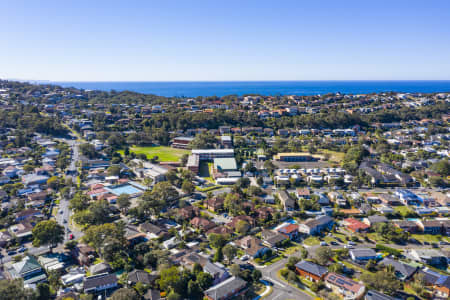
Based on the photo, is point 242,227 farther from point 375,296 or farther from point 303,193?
point 375,296

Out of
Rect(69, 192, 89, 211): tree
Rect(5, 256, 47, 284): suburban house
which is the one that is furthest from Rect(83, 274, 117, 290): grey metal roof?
Rect(69, 192, 89, 211): tree

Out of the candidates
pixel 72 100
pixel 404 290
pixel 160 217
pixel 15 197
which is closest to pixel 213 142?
pixel 160 217

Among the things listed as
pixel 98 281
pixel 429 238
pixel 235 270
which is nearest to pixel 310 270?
pixel 235 270

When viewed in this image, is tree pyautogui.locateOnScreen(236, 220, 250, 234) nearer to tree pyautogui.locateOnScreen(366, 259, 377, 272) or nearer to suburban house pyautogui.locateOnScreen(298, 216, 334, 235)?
suburban house pyautogui.locateOnScreen(298, 216, 334, 235)

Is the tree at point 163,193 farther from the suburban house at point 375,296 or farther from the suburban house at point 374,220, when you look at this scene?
the suburban house at point 375,296

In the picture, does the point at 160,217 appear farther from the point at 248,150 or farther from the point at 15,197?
the point at 248,150

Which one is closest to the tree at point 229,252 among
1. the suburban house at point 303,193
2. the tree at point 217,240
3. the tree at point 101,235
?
the tree at point 217,240
